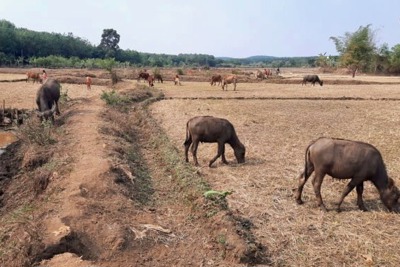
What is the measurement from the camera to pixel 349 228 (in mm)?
7258

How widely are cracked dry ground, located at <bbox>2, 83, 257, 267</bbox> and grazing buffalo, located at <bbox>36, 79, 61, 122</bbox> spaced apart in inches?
194

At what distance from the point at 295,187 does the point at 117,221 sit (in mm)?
4085

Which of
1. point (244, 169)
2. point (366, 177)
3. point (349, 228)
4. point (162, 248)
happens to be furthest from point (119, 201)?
point (366, 177)

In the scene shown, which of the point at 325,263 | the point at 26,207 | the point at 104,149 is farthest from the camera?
the point at 104,149

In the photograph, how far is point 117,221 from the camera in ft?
24.4

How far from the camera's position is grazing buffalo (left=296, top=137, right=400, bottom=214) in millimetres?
8031

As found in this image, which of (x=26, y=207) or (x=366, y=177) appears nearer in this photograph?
(x=366, y=177)

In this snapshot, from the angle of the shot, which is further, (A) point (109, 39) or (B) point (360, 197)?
(A) point (109, 39)

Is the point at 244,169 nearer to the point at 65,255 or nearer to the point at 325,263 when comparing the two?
the point at 325,263

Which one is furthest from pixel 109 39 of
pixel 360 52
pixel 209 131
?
pixel 209 131

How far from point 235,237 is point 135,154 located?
6.94 meters

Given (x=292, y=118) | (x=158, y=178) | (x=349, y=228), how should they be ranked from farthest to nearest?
(x=292, y=118) → (x=158, y=178) → (x=349, y=228)

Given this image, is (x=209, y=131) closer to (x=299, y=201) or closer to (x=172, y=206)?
(x=172, y=206)

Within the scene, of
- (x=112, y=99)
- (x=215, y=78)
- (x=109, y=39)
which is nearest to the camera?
(x=112, y=99)
